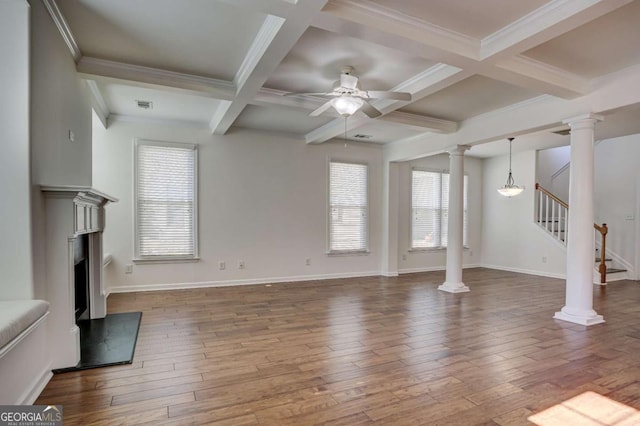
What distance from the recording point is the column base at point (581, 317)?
4066 millimetres

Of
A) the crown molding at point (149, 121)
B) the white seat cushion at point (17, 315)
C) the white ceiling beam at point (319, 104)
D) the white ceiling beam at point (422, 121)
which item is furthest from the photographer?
the crown molding at point (149, 121)

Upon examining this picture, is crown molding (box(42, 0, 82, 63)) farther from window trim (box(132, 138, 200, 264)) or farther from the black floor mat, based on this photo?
the black floor mat

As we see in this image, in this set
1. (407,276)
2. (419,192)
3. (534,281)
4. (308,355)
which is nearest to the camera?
(308,355)

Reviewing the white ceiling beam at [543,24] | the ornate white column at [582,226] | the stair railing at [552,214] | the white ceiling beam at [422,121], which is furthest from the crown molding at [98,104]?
the stair railing at [552,214]

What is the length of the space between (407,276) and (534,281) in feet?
7.89

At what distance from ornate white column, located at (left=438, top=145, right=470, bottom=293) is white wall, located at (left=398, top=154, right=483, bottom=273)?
66.1 inches

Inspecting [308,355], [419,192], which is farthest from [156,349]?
[419,192]

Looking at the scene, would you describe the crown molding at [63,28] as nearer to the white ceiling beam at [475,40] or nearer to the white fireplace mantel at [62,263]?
the white fireplace mantel at [62,263]

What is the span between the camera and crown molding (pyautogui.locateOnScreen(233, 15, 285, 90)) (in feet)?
8.73

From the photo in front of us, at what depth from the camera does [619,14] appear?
8.52 feet

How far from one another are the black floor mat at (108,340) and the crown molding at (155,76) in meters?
→ 2.60

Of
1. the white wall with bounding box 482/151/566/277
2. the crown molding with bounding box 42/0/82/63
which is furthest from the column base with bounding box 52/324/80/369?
the white wall with bounding box 482/151/566/277

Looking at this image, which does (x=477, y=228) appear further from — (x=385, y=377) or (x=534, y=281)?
(x=385, y=377)

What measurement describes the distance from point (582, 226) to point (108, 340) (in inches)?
209
